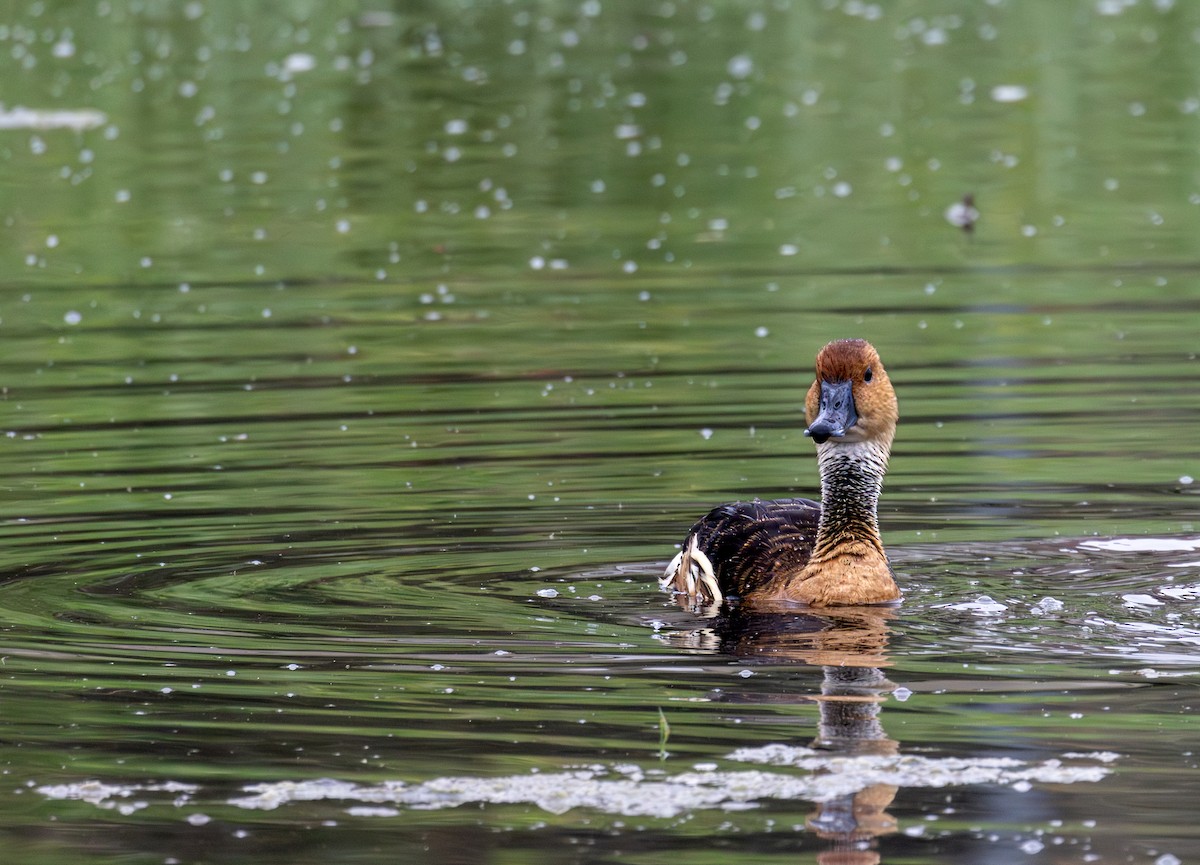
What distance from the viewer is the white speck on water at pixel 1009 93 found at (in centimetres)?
2816

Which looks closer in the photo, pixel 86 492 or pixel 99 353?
pixel 86 492

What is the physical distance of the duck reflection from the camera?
6.08 m

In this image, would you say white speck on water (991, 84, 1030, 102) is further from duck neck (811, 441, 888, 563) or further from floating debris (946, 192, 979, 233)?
duck neck (811, 441, 888, 563)

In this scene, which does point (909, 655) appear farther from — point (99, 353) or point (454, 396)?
point (99, 353)

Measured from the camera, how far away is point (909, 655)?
8.05m

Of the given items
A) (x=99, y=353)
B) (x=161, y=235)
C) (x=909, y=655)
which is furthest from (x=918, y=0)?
(x=909, y=655)

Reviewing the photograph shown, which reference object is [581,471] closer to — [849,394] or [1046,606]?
[849,394]

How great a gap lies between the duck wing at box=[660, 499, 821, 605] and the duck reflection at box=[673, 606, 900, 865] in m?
0.17

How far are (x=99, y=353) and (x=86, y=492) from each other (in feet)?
14.1

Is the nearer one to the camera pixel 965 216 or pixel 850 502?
pixel 850 502

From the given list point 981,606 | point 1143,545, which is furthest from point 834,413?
point 1143,545

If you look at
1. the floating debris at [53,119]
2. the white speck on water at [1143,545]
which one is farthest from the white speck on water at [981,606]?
the floating debris at [53,119]

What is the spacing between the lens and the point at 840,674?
7.80 meters

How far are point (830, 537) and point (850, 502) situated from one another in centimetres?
17
